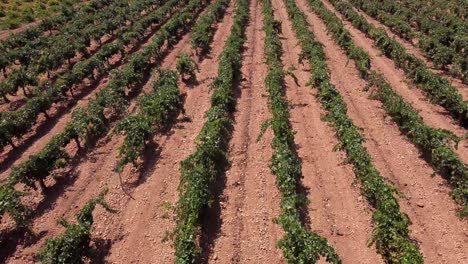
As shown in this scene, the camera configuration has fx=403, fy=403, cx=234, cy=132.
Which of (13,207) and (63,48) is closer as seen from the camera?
(13,207)

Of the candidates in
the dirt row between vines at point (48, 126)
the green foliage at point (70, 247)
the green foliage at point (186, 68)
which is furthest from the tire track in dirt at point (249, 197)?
the dirt row between vines at point (48, 126)

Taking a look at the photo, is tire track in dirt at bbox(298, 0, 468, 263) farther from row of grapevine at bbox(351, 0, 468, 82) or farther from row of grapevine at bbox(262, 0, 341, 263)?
row of grapevine at bbox(351, 0, 468, 82)

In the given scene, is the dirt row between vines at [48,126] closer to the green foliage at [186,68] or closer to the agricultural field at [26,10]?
the green foliage at [186,68]

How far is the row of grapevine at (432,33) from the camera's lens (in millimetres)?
30016

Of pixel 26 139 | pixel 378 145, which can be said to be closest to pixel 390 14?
pixel 378 145

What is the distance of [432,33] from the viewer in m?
37.0

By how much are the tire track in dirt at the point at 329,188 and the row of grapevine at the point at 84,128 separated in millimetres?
10744

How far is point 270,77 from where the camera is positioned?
1037 inches

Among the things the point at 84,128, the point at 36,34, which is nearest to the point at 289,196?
the point at 84,128

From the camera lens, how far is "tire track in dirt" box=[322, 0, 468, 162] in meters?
23.0

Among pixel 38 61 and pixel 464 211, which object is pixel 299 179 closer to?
pixel 464 211

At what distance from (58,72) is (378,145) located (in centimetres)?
2389

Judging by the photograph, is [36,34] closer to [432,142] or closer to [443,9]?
[432,142]

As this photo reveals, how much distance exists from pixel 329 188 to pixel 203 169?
5.87 m
